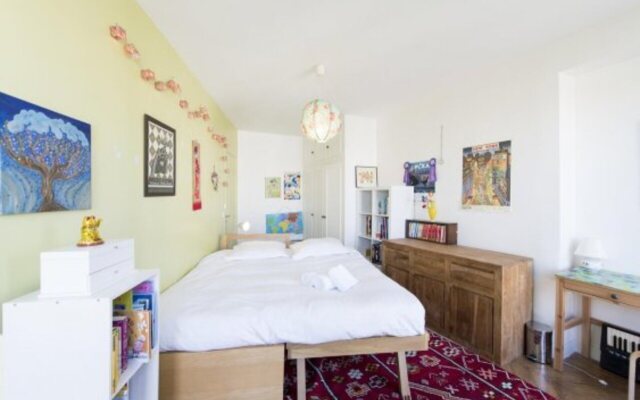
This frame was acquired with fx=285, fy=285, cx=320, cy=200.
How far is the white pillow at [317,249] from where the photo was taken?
9.55 ft

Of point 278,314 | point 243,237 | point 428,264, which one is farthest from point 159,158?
point 428,264

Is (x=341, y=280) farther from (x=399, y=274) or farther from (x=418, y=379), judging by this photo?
(x=399, y=274)

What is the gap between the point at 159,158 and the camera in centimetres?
194

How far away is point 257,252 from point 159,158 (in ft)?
4.36

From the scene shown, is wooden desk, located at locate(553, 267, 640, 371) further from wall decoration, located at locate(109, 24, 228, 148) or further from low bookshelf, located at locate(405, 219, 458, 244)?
wall decoration, located at locate(109, 24, 228, 148)

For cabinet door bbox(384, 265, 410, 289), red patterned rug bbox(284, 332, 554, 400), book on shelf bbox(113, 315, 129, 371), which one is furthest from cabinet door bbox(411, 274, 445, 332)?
book on shelf bbox(113, 315, 129, 371)

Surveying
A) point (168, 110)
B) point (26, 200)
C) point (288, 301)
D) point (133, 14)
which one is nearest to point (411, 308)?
point (288, 301)

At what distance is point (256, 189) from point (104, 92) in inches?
146

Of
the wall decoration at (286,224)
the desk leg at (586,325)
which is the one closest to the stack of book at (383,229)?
the desk leg at (586,325)

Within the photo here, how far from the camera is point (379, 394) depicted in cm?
181

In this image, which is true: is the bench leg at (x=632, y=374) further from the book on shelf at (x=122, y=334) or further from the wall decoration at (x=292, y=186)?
the wall decoration at (x=292, y=186)

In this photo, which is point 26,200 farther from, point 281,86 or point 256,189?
point 256,189

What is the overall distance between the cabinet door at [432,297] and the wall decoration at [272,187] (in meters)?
3.03

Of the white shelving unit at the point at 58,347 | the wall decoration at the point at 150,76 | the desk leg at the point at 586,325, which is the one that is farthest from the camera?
the desk leg at the point at 586,325
